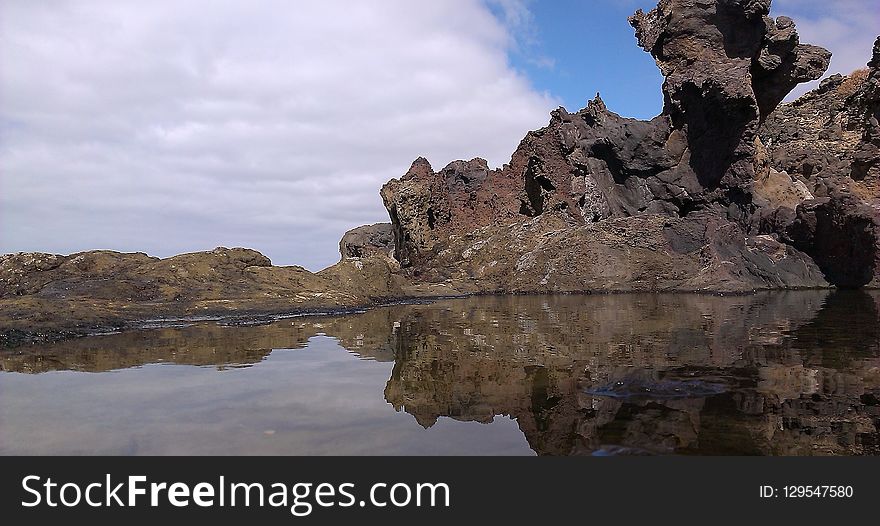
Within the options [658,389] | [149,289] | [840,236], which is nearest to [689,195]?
[840,236]

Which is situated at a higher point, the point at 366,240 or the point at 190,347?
the point at 366,240

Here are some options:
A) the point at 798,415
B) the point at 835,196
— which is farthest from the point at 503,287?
the point at 798,415

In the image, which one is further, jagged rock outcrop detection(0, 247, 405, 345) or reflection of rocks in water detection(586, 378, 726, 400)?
jagged rock outcrop detection(0, 247, 405, 345)

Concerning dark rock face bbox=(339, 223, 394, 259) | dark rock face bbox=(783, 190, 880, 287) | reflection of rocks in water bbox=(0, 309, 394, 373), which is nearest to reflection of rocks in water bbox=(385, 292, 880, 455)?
reflection of rocks in water bbox=(0, 309, 394, 373)

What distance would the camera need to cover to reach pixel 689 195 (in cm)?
5491

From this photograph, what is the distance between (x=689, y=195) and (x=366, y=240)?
6597 centimetres

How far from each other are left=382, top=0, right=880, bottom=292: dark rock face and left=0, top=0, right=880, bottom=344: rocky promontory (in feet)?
0.46

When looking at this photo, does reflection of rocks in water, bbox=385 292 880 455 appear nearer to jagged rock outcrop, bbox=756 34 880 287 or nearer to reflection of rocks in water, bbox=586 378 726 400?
reflection of rocks in water, bbox=586 378 726 400

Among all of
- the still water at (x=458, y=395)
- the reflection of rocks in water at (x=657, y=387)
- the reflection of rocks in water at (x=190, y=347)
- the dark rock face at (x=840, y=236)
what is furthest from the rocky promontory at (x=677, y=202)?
the reflection of rocks in water at (x=657, y=387)

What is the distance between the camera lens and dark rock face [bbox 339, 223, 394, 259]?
340 ft

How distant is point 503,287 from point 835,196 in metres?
26.7

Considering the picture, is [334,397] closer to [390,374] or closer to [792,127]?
[390,374]

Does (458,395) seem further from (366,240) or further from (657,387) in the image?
(366,240)

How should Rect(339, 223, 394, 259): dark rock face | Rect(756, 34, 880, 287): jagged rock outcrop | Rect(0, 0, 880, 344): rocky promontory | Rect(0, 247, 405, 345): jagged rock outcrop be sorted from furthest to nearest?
Rect(339, 223, 394, 259): dark rock face
Rect(0, 0, 880, 344): rocky promontory
Rect(756, 34, 880, 287): jagged rock outcrop
Rect(0, 247, 405, 345): jagged rock outcrop
